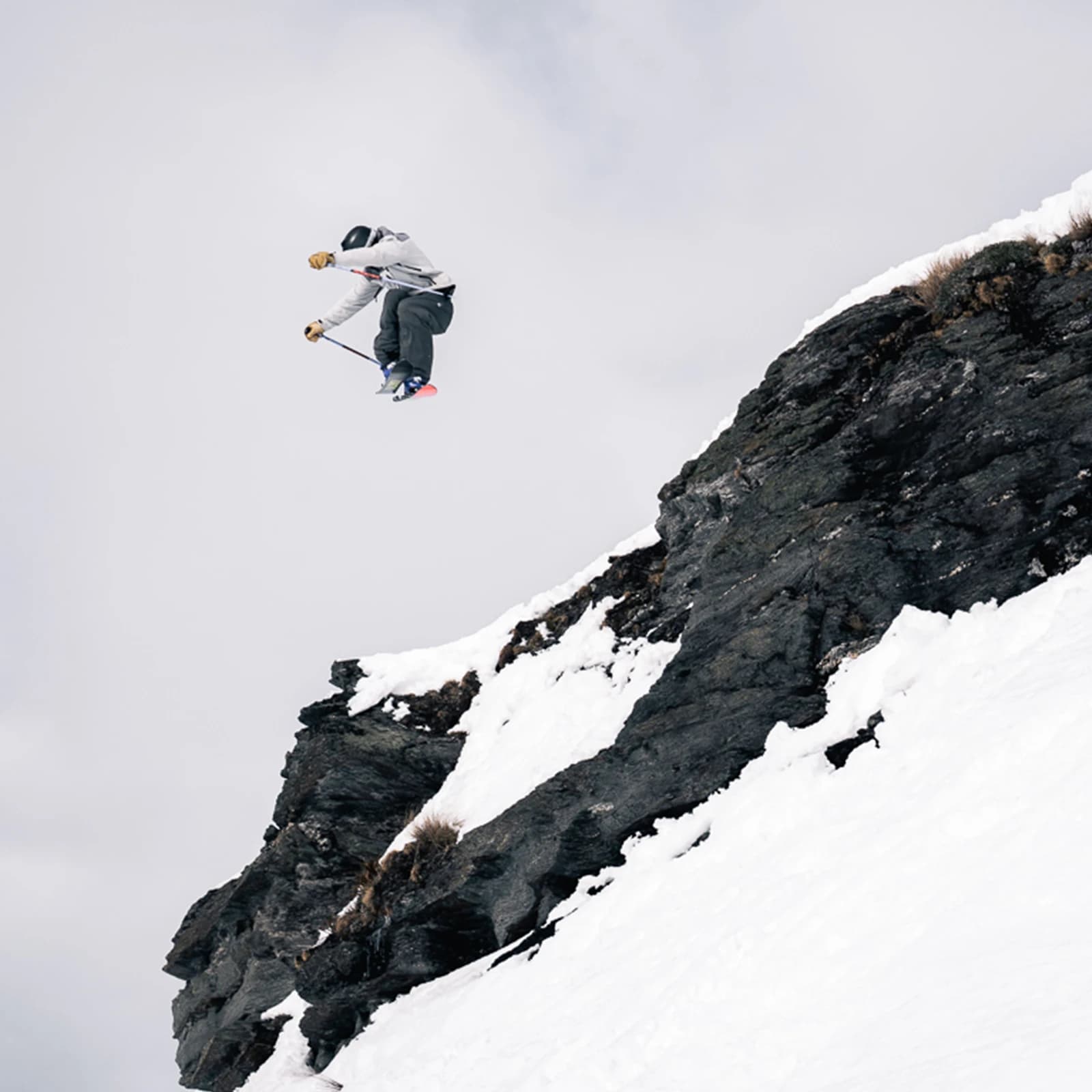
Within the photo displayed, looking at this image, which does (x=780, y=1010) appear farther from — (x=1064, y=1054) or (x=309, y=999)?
(x=309, y=999)

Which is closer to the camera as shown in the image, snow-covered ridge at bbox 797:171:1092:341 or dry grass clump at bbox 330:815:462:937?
snow-covered ridge at bbox 797:171:1092:341

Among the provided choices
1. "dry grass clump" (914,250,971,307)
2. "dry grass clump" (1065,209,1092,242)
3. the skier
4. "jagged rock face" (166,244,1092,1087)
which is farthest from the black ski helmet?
"dry grass clump" (1065,209,1092,242)

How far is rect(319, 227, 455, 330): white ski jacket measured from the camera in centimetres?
1216

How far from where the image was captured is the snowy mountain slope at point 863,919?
14.7 ft

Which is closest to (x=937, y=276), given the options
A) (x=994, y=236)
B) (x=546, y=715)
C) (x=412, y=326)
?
(x=994, y=236)

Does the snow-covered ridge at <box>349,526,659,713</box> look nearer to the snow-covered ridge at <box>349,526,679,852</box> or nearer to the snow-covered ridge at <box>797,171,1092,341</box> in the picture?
the snow-covered ridge at <box>349,526,679,852</box>

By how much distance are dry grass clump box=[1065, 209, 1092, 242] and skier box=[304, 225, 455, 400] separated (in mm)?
6967

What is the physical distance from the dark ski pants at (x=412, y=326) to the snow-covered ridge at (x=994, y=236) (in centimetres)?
466

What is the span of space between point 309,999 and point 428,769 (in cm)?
425

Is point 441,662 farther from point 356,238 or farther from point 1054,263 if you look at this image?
point 1054,263

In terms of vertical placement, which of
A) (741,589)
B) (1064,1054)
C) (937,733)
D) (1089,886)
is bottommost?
(1064,1054)

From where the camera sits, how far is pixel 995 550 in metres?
9.27

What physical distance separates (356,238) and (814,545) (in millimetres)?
6201

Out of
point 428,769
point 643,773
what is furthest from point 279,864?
point 643,773
